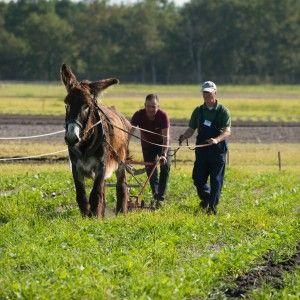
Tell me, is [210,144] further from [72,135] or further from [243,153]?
[243,153]

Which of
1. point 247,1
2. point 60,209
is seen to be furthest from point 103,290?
point 247,1

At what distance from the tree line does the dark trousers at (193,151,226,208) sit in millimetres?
95631

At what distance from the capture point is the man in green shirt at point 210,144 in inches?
579

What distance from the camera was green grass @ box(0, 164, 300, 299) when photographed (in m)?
9.11

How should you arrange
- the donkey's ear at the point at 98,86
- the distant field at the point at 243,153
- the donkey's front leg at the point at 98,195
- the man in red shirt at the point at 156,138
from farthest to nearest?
the distant field at the point at 243,153, the man in red shirt at the point at 156,138, the donkey's ear at the point at 98,86, the donkey's front leg at the point at 98,195

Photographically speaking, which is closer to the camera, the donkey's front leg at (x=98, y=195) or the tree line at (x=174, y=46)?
the donkey's front leg at (x=98, y=195)

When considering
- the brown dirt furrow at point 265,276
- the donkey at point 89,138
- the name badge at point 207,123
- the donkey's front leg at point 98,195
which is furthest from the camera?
the name badge at point 207,123

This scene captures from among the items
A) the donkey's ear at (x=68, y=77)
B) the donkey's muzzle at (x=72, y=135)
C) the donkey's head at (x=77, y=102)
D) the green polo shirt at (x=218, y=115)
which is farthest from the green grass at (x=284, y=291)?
the green polo shirt at (x=218, y=115)

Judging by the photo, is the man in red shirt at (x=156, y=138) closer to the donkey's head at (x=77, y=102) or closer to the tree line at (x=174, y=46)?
the donkey's head at (x=77, y=102)

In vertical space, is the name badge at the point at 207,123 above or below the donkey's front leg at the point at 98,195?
above

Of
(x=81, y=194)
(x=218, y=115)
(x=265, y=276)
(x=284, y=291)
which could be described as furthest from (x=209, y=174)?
(x=284, y=291)

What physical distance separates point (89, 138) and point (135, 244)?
2.81m

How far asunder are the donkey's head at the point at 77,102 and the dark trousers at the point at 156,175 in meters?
2.54

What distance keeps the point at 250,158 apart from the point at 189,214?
44.7ft
